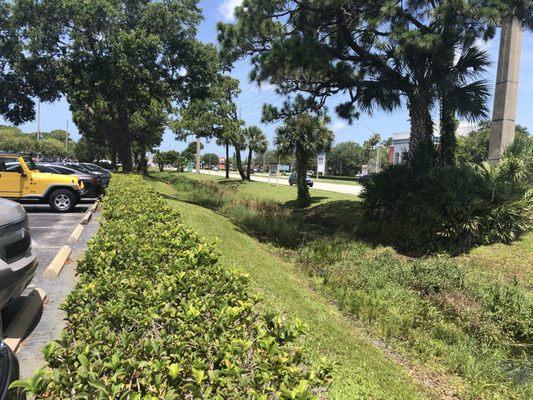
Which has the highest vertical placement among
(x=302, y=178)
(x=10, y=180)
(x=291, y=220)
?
(x=302, y=178)

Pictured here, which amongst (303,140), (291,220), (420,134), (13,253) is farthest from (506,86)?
(13,253)

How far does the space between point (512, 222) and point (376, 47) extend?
712 centimetres

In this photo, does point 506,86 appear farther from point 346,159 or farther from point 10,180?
point 346,159

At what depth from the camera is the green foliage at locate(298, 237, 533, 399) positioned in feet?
19.4

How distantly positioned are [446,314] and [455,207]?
413 cm

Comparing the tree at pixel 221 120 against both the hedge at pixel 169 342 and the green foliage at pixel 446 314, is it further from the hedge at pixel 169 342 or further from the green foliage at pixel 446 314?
the hedge at pixel 169 342

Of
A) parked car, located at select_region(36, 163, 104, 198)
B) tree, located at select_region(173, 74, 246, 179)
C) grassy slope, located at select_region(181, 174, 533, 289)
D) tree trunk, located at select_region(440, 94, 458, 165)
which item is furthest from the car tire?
tree, located at select_region(173, 74, 246, 179)

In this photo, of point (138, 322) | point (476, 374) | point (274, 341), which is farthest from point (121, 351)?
point (476, 374)

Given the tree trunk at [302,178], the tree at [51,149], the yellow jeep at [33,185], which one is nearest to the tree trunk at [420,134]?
the tree trunk at [302,178]

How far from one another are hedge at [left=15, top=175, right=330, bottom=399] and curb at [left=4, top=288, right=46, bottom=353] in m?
1.15

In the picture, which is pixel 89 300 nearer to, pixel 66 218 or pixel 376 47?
pixel 66 218

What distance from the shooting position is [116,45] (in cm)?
2117

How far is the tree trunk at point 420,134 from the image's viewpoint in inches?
525

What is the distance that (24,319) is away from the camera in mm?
4754
